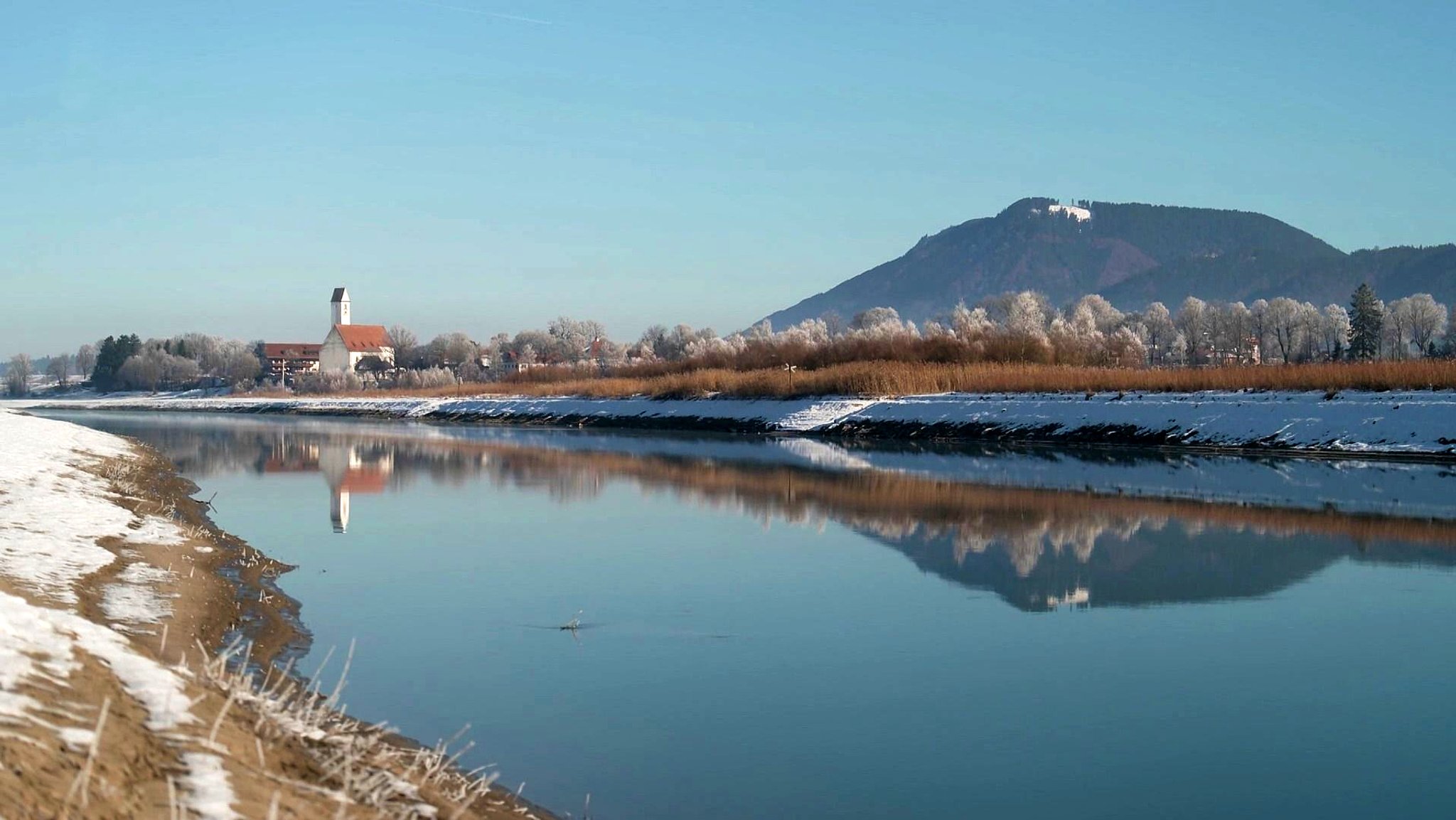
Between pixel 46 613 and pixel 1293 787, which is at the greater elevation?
pixel 46 613

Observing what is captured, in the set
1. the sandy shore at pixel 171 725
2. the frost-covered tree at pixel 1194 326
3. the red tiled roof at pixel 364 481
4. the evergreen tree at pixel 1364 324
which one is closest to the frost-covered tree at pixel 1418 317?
the frost-covered tree at pixel 1194 326

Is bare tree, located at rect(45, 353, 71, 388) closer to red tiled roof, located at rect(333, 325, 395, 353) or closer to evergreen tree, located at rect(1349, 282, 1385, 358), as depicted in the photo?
red tiled roof, located at rect(333, 325, 395, 353)

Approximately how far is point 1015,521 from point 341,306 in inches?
6297

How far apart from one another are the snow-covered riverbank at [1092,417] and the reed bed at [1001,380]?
36.5 inches

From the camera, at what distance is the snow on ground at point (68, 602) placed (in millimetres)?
4570

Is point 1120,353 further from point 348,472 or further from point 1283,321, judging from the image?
point 1283,321

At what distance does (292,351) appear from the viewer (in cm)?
17325

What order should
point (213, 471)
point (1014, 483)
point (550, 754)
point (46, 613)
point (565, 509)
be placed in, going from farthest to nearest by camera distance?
point (213, 471), point (1014, 483), point (565, 509), point (550, 754), point (46, 613)

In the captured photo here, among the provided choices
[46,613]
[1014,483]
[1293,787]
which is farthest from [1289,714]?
[1014,483]

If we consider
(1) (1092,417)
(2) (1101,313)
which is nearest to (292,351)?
(2) (1101,313)

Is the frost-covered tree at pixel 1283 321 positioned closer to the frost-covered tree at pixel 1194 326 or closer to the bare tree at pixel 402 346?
the frost-covered tree at pixel 1194 326

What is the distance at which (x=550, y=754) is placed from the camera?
680 centimetres

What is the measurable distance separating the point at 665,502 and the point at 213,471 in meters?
12.9

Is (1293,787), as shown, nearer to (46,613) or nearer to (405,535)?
(46,613)
